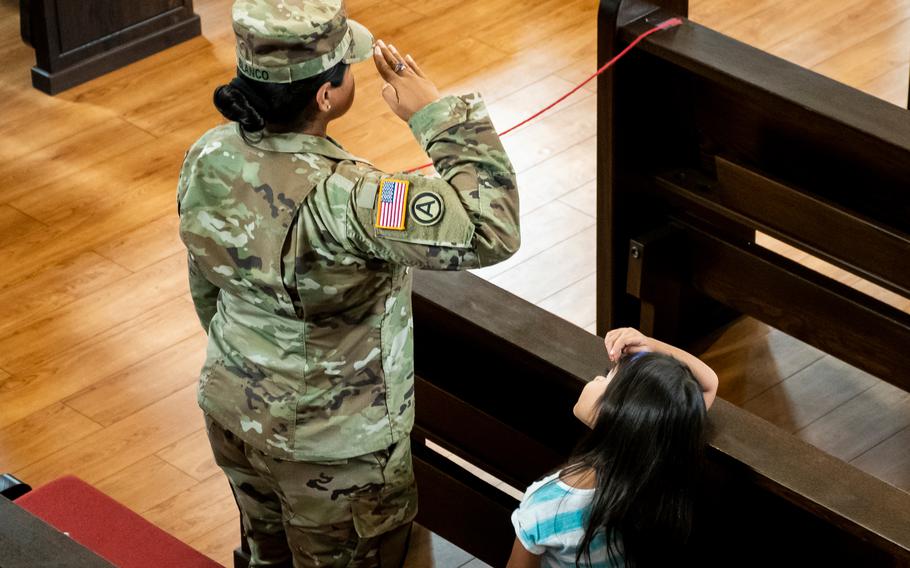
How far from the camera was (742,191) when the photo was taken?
9.22 feet

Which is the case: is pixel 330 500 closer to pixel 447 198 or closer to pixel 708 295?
pixel 447 198

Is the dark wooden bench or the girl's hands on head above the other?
A: the girl's hands on head

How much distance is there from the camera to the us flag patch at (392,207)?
5.49 ft

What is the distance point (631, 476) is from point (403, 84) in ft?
1.84

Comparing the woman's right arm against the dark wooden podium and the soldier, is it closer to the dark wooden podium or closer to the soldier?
the soldier

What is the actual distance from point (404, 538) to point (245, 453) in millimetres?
274

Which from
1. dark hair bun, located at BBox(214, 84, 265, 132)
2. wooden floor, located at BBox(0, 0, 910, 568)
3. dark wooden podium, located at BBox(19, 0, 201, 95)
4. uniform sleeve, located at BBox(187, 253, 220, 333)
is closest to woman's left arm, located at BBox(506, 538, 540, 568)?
uniform sleeve, located at BBox(187, 253, 220, 333)

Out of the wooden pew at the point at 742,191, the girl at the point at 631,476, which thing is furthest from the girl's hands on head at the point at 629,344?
the wooden pew at the point at 742,191

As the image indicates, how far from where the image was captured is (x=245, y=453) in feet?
6.48

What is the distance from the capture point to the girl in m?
1.78

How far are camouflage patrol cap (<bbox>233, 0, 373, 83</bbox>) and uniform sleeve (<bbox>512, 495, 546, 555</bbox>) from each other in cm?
62

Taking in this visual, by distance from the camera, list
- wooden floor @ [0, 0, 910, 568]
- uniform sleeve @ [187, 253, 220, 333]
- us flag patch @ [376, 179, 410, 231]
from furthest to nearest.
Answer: wooden floor @ [0, 0, 910, 568]
uniform sleeve @ [187, 253, 220, 333]
us flag patch @ [376, 179, 410, 231]

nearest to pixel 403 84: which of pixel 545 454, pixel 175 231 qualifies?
pixel 545 454

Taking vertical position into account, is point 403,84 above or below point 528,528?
above
